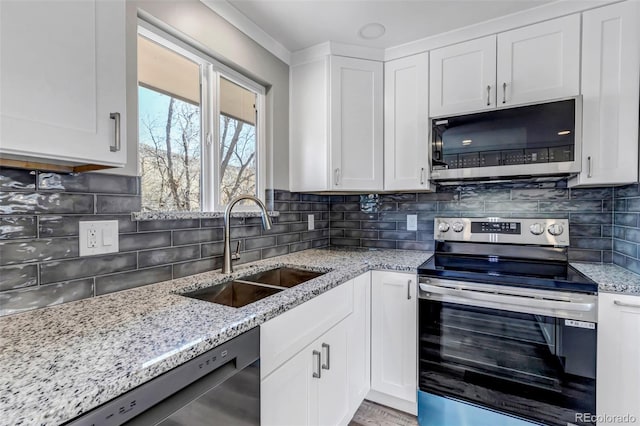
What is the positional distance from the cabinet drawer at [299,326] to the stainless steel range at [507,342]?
52 cm

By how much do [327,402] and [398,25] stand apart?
7.04 ft

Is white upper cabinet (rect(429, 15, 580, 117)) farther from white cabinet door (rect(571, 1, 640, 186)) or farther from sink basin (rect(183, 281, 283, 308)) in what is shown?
sink basin (rect(183, 281, 283, 308))

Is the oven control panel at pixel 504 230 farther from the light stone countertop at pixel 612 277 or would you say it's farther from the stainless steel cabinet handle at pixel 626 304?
the stainless steel cabinet handle at pixel 626 304

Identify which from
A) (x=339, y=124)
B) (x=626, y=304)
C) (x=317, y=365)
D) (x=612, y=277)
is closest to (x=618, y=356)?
(x=626, y=304)

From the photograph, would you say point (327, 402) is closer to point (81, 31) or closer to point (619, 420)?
point (619, 420)

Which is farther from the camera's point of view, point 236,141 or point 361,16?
point 236,141

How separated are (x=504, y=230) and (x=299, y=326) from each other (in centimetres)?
157

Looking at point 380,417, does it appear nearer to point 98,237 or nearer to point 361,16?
point 98,237

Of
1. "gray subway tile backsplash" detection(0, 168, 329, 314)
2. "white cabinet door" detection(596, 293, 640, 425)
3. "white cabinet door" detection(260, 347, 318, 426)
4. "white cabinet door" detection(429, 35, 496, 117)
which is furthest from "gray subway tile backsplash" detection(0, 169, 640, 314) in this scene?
"white cabinet door" detection(260, 347, 318, 426)

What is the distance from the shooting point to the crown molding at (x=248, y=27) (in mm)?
1597

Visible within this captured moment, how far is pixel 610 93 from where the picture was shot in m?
1.58

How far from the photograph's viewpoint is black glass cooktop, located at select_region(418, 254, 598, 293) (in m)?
1.43

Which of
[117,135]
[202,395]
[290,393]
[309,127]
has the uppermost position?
[309,127]

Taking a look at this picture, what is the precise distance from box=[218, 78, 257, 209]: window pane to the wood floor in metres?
1.54
